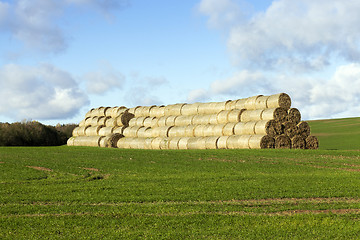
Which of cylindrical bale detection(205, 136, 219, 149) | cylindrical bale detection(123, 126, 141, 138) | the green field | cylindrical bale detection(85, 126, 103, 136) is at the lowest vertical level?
the green field

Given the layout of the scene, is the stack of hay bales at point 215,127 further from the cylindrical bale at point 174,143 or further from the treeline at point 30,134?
the treeline at point 30,134

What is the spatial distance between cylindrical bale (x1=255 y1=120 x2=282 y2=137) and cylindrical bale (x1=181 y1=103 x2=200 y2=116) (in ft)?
28.5

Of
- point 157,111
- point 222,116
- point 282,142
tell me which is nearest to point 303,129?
point 282,142

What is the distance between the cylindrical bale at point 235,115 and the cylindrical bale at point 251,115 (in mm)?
245

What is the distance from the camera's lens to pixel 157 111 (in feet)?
154

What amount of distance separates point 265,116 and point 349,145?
48.3ft

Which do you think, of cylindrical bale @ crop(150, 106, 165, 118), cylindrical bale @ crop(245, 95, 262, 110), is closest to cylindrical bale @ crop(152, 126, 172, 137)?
cylindrical bale @ crop(150, 106, 165, 118)

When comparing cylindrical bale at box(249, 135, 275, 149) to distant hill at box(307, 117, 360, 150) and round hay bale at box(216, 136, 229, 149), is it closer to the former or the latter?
round hay bale at box(216, 136, 229, 149)

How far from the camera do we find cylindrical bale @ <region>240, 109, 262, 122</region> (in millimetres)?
36469

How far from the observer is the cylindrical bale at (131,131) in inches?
1831

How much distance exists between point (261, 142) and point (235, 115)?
4.75 m

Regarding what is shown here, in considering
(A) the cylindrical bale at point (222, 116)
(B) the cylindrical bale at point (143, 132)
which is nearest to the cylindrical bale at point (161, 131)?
(B) the cylindrical bale at point (143, 132)

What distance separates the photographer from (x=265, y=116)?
35812mm

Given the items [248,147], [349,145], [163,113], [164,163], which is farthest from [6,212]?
[349,145]
